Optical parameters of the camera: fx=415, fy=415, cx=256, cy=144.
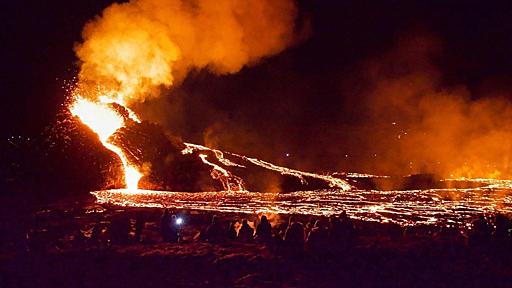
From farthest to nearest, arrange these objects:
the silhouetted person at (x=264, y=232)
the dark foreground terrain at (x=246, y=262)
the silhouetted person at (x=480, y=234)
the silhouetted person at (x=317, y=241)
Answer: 1. the silhouetted person at (x=264, y=232)
2. the silhouetted person at (x=480, y=234)
3. the silhouetted person at (x=317, y=241)
4. the dark foreground terrain at (x=246, y=262)

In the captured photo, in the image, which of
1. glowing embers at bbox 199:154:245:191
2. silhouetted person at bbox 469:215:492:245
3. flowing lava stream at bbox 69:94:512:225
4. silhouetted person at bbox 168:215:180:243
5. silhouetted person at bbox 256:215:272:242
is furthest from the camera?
glowing embers at bbox 199:154:245:191

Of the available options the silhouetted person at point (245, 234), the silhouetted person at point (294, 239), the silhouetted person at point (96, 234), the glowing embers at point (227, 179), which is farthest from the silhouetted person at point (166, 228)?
the glowing embers at point (227, 179)

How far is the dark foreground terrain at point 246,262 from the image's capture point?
10.2 metres

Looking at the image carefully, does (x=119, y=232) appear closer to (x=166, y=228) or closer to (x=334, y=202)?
(x=166, y=228)

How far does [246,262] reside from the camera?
11680 millimetres

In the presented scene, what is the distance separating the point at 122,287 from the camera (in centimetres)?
998

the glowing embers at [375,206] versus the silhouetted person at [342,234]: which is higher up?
the glowing embers at [375,206]

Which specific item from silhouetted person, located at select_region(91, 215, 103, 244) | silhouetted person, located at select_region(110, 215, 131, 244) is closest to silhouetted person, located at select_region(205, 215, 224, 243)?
silhouetted person, located at select_region(110, 215, 131, 244)

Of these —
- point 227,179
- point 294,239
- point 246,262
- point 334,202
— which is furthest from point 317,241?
point 227,179

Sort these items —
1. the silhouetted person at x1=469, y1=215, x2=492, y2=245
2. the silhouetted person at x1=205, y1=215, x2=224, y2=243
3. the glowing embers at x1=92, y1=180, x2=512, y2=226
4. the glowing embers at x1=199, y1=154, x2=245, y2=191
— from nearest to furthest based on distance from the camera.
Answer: the silhouetted person at x1=469, y1=215, x2=492, y2=245, the silhouetted person at x1=205, y1=215, x2=224, y2=243, the glowing embers at x1=92, y1=180, x2=512, y2=226, the glowing embers at x1=199, y1=154, x2=245, y2=191

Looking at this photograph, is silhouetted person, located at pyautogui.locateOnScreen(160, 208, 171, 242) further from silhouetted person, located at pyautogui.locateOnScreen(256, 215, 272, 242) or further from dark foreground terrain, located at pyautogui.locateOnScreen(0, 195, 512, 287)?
silhouetted person, located at pyautogui.locateOnScreen(256, 215, 272, 242)

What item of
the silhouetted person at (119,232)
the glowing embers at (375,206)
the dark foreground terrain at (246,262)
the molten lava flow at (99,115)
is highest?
the molten lava flow at (99,115)

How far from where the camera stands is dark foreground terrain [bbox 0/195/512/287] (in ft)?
33.6

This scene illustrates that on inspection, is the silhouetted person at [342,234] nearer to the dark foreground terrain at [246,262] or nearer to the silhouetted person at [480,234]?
the dark foreground terrain at [246,262]
